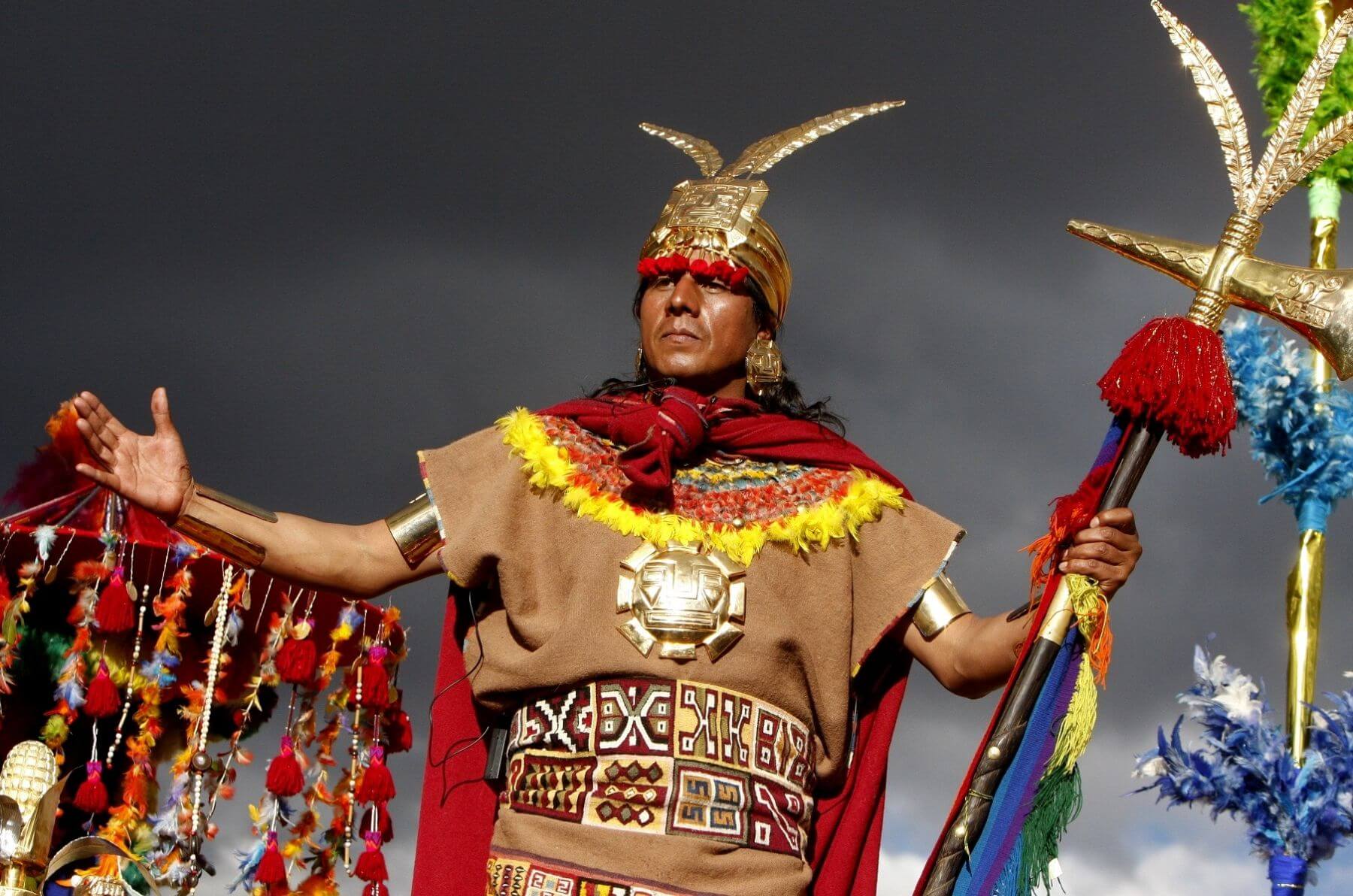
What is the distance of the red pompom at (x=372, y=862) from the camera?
5.19 metres

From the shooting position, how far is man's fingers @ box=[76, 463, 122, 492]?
12.2ft

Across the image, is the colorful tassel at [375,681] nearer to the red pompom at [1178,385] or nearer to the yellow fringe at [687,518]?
the yellow fringe at [687,518]

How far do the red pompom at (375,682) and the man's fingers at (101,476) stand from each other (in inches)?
71.3

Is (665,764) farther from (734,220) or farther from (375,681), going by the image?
(375,681)

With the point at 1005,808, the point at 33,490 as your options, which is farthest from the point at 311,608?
the point at 1005,808

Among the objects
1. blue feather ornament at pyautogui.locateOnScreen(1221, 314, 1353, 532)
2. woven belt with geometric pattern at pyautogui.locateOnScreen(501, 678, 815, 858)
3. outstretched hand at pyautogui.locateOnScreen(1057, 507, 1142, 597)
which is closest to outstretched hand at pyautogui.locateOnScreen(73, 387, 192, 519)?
woven belt with geometric pattern at pyautogui.locateOnScreen(501, 678, 815, 858)

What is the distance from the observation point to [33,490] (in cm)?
669

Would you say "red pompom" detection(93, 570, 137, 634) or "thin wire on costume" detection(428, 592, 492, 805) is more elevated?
"red pompom" detection(93, 570, 137, 634)

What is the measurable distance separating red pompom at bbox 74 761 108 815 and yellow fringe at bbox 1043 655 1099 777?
3.45m

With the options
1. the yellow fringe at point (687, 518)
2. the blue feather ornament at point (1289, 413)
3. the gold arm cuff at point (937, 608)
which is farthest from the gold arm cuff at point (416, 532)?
the blue feather ornament at point (1289, 413)

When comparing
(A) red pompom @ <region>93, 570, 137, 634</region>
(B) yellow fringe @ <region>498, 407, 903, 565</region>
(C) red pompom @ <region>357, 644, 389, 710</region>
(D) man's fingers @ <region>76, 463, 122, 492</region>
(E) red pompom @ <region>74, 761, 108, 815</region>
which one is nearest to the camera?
(D) man's fingers @ <region>76, 463, 122, 492</region>

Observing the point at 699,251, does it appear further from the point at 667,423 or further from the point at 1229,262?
the point at 1229,262

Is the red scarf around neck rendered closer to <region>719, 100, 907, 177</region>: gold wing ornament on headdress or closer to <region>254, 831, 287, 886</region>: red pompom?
<region>719, 100, 907, 177</region>: gold wing ornament on headdress

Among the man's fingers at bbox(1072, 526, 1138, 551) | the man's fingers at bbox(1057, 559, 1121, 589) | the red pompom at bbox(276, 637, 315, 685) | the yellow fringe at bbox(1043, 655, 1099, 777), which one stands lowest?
the yellow fringe at bbox(1043, 655, 1099, 777)
